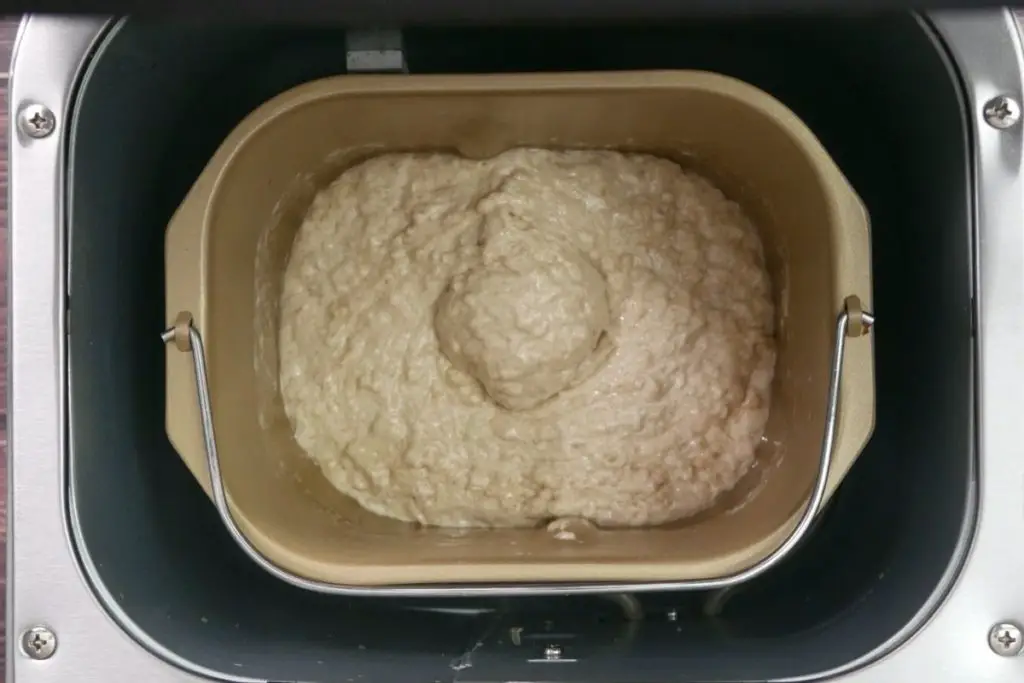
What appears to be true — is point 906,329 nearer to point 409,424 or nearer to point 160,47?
point 409,424

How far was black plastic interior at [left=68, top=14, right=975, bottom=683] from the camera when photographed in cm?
65

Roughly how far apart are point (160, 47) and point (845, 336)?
0.58 m

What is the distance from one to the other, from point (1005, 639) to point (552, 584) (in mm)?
315

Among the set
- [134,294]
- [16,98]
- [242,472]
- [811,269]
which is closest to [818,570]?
[811,269]

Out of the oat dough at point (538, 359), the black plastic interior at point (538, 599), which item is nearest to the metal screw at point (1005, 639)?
the black plastic interior at point (538, 599)

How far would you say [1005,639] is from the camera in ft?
2.00

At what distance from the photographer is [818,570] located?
2.53 feet

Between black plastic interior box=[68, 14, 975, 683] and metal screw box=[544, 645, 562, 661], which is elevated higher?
black plastic interior box=[68, 14, 975, 683]

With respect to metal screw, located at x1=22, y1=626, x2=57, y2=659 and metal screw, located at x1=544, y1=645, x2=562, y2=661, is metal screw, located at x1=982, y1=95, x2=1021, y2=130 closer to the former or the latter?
metal screw, located at x1=544, y1=645, x2=562, y2=661

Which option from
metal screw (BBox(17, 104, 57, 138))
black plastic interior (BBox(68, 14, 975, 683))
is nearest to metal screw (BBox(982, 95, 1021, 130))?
black plastic interior (BBox(68, 14, 975, 683))

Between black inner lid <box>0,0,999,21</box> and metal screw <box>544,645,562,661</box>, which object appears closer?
black inner lid <box>0,0,999,21</box>

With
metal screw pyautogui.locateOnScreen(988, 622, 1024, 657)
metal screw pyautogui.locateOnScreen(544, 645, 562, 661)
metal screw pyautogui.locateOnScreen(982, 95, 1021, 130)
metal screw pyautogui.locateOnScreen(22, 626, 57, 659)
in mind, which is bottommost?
metal screw pyautogui.locateOnScreen(988, 622, 1024, 657)

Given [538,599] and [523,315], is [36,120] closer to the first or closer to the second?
[523,315]

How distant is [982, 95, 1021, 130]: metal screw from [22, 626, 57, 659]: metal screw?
76cm
